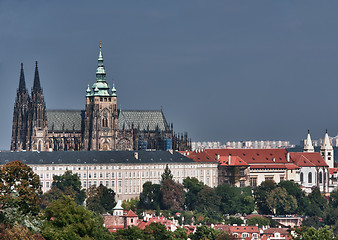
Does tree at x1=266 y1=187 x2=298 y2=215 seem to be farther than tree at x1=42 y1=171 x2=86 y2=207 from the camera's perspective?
Yes

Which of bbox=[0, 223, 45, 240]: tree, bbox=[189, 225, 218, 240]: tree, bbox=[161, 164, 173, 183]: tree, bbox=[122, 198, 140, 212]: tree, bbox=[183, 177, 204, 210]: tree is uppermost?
bbox=[161, 164, 173, 183]: tree

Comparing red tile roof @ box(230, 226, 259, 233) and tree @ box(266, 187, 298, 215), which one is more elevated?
tree @ box(266, 187, 298, 215)

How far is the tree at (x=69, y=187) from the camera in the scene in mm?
176000

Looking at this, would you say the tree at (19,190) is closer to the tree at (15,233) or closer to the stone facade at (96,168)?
the tree at (15,233)

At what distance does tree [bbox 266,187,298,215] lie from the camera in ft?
635

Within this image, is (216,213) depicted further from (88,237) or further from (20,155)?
(88,237)

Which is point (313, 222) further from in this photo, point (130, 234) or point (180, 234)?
point (130, 234)

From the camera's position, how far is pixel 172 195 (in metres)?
185

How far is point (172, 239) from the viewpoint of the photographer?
5325 inches

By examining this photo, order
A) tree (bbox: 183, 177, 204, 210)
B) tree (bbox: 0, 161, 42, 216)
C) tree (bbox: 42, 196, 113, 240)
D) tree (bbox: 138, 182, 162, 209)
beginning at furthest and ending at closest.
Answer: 1. tree (bbox: 183, 177, 204, 210)
2. tree (bbox: 138, 182, 162, 209)
3. tree (bbox: 42, 196, 113, 240)
4. tree (bbox: 0, 161, 42, 216)

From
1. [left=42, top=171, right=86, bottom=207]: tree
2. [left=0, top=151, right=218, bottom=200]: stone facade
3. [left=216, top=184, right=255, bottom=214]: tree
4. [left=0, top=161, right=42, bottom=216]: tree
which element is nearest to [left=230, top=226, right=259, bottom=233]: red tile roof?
[left=216, top=184, right=255, bottom=214]: tree

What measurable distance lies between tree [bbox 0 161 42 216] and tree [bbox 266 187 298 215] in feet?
265

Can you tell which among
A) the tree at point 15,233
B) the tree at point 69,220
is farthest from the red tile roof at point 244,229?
the tree at point 15,233

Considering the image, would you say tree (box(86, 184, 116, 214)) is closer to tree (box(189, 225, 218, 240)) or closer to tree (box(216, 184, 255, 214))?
tree (box(216, 184, 255, 214))
